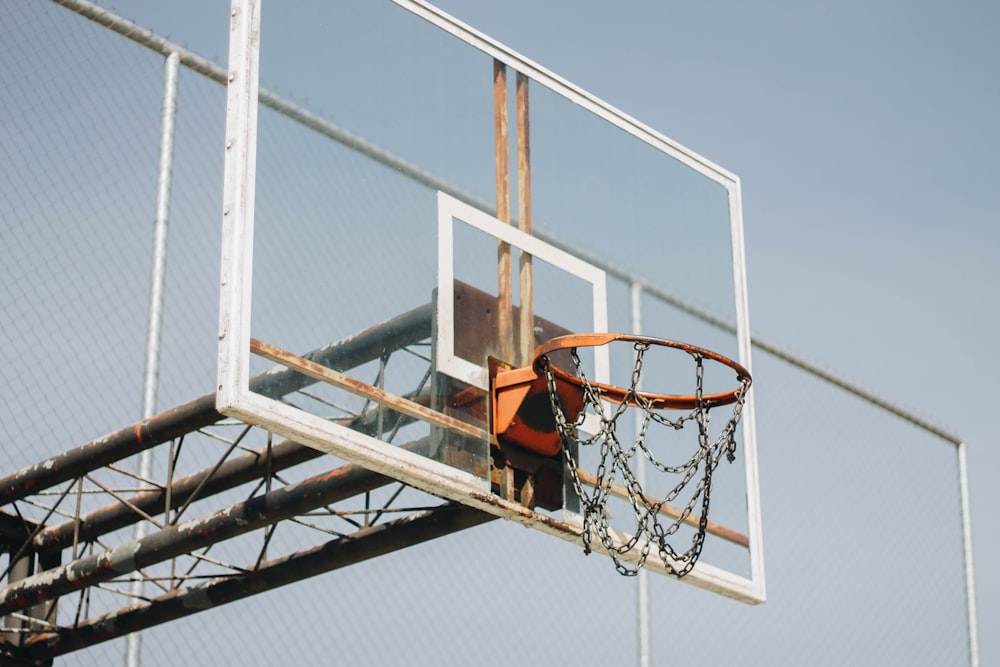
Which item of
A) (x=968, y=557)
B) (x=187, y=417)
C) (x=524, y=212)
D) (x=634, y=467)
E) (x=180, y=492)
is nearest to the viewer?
(x=524, y=212)

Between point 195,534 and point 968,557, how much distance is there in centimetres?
716

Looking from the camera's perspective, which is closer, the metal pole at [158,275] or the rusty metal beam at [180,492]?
the rusty metal beam at [180,492]

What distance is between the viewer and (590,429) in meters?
7.59

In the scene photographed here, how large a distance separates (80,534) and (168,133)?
2.50 meters

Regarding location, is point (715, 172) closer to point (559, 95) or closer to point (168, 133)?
point (559, 95)

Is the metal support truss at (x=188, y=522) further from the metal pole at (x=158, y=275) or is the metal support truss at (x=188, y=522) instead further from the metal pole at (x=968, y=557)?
the metal pole at (x=968, y=557)

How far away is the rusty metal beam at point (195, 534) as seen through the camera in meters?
8.21

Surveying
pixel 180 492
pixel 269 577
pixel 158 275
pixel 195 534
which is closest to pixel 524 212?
pixel 158 275

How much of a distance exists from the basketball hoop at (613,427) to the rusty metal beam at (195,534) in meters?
1.05

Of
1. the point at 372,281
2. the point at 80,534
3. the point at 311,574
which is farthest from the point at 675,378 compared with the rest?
the point at 80,534

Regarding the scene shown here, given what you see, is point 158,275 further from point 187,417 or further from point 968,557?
point 968,557

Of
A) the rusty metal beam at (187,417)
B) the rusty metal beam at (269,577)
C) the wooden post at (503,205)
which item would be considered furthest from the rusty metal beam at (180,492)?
the wooden post at (503,205)

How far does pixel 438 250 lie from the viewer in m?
7.35

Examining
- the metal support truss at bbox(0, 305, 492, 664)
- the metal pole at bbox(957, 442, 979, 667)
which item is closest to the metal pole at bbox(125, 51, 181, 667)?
the metal support truss at bbox(0, 305, 492, 664)
